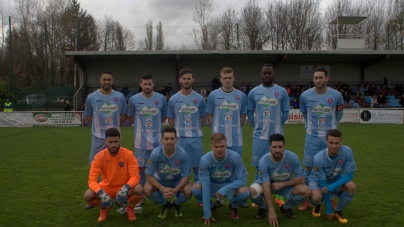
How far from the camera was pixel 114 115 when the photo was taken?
5035 mm

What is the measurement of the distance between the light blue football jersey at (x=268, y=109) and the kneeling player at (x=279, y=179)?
0.60m

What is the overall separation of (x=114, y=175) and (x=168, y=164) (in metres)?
0.66

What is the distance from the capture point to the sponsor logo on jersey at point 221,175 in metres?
4.36

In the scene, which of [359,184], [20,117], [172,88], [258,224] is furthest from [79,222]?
[172,88]

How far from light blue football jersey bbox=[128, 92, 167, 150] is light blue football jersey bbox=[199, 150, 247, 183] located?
3.17 ft

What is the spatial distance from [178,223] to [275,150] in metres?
1.37

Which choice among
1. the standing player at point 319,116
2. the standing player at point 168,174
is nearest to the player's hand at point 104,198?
the standing player at point 168,174

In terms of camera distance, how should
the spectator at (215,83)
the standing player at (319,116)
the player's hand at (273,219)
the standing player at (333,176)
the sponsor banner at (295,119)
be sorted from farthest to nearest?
the spectator at (215,83) < the sponsor banner at (295,119) < the standing player at (319,116) < the standing player at (333,176) < the player's hand at (273,219)

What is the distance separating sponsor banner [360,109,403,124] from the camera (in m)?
18.1

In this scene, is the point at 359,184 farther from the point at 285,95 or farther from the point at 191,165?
the point at 191,165

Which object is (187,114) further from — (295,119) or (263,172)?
(295,119)

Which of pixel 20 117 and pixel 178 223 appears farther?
pixel 20 117

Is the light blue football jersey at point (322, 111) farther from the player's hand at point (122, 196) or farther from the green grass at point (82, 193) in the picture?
the player's hand at point (122, 196)

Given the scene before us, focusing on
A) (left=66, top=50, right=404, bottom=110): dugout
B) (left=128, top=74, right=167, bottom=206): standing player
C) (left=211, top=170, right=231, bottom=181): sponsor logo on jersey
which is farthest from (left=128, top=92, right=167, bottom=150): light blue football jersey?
(left=66, top=50, right=404, bottom=110): dugout
